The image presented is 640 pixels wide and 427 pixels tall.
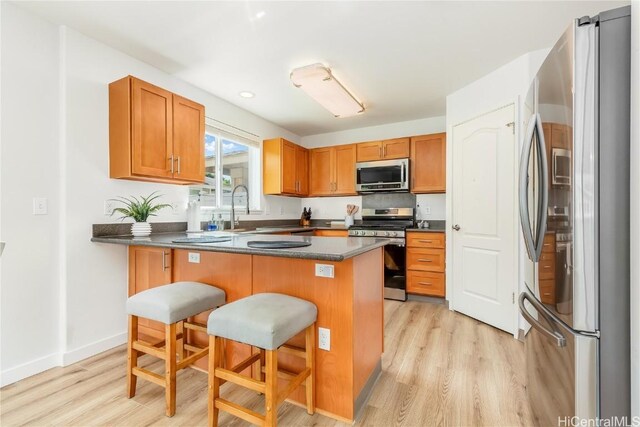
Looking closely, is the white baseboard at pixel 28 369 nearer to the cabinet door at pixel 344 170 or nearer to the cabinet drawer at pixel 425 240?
the cabinet drawer at pixel 425 240

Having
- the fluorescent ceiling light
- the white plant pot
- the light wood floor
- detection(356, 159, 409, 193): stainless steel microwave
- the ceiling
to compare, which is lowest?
the light wood floor

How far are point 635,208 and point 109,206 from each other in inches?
123

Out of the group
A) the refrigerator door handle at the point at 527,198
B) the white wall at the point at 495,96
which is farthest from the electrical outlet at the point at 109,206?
the white wall at the point at 495,96

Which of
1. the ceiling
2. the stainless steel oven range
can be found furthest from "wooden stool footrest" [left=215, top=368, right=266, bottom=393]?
the stainless steel oven range

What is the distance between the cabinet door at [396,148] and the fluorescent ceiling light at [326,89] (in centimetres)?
89

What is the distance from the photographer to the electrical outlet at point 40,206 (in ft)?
6.63

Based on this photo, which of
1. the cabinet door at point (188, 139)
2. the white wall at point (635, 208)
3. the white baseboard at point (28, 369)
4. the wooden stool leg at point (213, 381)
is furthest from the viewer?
the cabinet door at point (188, 139)

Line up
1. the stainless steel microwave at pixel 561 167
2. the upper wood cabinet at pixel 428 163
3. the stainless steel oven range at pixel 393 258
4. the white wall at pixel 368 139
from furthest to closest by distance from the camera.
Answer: the white wall at pixel 368 139 < the upper wood cabinet at pixel 428 163 < the stainless steel oven range at pixel 393 258 < the stainless steel microwave at pixel 561 167

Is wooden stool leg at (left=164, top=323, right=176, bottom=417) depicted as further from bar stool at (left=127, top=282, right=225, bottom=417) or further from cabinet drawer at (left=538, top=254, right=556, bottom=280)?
cabinet drawer at (left=538, top=254, right=556, bottom=280)

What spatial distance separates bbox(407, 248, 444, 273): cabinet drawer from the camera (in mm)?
3605

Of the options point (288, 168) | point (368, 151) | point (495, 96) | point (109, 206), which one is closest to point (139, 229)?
point (109, 206)

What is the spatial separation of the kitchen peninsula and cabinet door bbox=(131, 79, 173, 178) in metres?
0.69

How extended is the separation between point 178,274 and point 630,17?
2.61m

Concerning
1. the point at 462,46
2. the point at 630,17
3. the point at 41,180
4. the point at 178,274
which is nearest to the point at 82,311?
the point at 178,274
